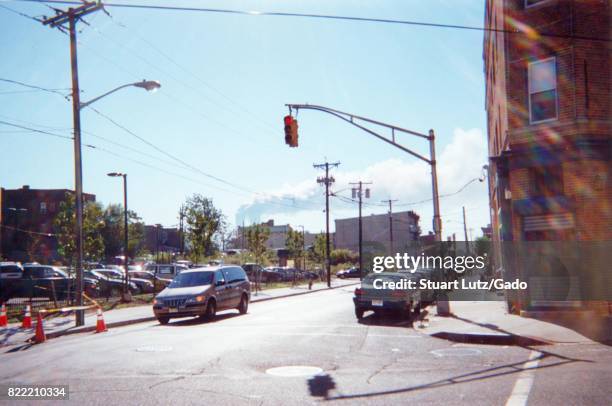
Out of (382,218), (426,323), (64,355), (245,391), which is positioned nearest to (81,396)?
(245,391)

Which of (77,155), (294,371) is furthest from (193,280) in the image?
(294,371)

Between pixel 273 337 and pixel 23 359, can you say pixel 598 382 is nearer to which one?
pixel 273 337

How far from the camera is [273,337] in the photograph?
44.3ft

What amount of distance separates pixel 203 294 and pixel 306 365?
939 cm

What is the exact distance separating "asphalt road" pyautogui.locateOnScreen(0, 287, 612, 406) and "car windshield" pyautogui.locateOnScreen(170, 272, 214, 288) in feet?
14.7

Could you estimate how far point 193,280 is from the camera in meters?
19.7

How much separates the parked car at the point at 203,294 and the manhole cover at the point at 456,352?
9.15 meters

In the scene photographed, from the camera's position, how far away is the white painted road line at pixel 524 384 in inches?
275

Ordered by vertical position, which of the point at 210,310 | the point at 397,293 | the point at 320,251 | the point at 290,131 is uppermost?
the point at 290,131

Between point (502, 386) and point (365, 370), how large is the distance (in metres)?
2.31

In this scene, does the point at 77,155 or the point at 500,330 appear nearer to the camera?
the point at 500,330

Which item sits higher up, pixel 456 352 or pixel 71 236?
pixel 71 236

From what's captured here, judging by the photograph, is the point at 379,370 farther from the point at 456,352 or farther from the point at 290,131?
the point at 290,131

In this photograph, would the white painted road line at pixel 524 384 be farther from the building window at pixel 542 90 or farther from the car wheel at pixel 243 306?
the car wheel at pixel 243 306
